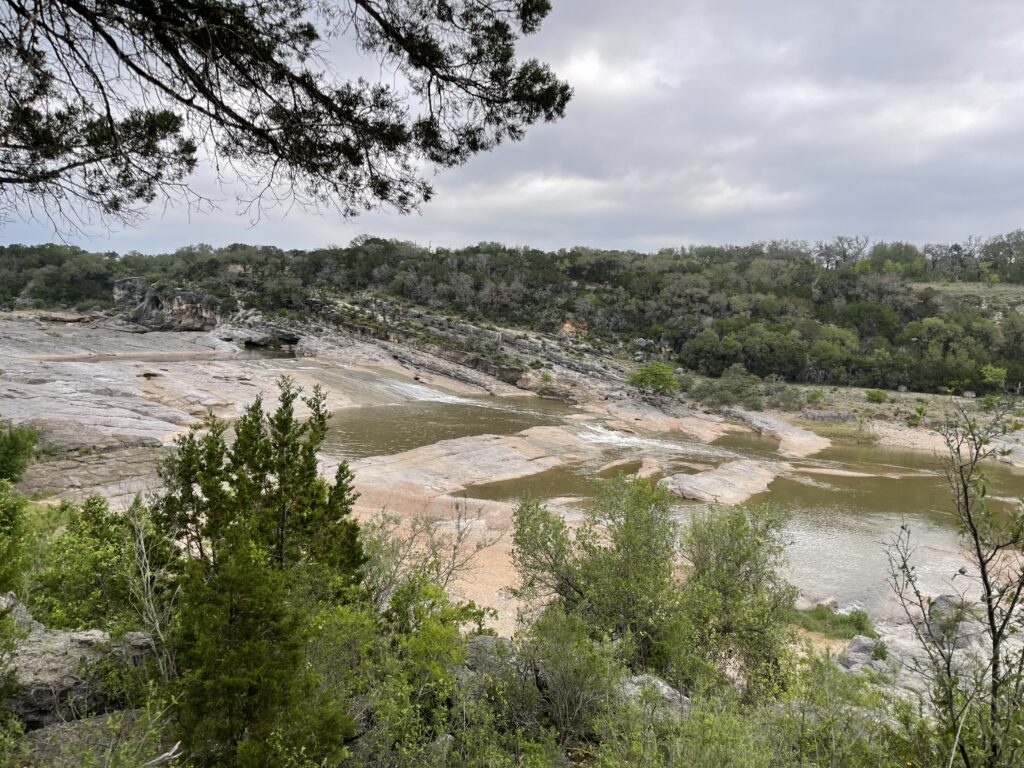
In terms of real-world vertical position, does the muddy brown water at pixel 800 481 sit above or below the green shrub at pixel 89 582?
below

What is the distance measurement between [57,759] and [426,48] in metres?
7.92

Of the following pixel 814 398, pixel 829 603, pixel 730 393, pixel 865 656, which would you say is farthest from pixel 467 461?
pixel 814 398

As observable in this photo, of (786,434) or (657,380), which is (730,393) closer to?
(657,380)

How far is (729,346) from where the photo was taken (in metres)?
67.3

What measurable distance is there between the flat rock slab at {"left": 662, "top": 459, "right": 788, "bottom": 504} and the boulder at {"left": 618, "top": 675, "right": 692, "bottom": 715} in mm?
17788

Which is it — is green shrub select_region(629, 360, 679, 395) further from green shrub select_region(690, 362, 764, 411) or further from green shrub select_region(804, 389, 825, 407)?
green shrub select_region(804, 389, 825, 407)

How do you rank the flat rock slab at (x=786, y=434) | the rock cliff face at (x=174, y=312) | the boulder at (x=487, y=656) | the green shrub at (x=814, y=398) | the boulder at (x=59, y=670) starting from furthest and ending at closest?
the rock cliff face at (x=174, y=312), the green shrub at (x=814, y=398), the flat rock slab at (x=786, y=434), the boulder at (x=487, y=656), the boulder at (x=59, y=670)

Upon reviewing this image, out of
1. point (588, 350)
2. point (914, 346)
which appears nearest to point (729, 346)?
point (588, 350)

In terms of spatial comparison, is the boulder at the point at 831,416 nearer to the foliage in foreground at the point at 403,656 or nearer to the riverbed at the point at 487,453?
the riverbed at the point at 487,453

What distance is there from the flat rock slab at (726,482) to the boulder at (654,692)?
58.4ft

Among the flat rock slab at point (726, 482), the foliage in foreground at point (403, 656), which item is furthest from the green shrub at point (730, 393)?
the foliage in foreground at point (403, 656)

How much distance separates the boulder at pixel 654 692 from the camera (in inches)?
271

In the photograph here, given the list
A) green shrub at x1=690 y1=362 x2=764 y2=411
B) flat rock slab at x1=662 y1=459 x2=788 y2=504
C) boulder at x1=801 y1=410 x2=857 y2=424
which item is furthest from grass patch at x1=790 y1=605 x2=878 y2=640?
boulder at x1=801 y1=410 x2=857 y2=424

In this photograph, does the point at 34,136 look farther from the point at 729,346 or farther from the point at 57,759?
the point at 729,346
